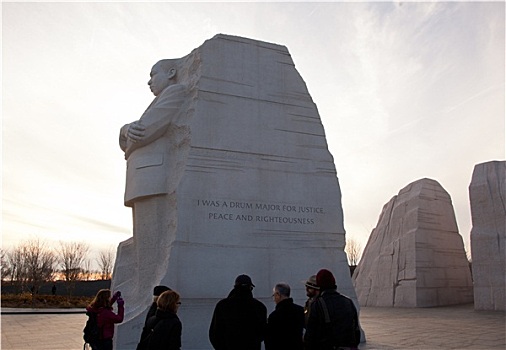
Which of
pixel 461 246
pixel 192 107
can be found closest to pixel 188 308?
pixel 192 107

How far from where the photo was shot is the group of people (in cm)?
358

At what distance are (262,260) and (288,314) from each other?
14.0 feet

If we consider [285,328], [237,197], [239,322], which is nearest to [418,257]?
[237,197]

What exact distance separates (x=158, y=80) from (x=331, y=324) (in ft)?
23.1

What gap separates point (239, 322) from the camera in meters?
4.04

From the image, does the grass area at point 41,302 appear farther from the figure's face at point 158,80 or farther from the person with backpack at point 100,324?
the person with backpack at point 100,324

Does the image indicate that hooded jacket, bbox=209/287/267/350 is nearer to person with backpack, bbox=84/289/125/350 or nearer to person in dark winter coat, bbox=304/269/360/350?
person in dark winter coat, bbox=304/269/360/350

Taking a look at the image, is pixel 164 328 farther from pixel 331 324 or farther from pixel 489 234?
pixel 489 234

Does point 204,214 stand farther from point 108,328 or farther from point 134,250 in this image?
point 108,328

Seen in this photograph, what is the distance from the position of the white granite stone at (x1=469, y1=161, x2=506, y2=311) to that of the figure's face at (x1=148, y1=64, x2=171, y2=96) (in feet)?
35.0

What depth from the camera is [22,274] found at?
45469 mm

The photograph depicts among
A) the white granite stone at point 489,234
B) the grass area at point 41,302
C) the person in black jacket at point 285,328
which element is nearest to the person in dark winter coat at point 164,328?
the person in black jacket at point 285,328

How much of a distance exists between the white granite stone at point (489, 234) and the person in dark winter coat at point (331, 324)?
12.3 meters

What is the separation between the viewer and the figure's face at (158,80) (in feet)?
31.6
